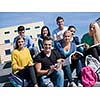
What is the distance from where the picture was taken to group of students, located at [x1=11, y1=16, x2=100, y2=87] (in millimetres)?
4168

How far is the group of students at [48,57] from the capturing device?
13.7 feet

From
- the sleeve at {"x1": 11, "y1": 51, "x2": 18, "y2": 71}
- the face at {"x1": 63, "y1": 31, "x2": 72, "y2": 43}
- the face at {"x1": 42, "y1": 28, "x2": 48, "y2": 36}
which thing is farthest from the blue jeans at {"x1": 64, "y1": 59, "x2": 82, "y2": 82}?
the sleeve at {"x1": 11, "y1": 51, "x2": 18, "y2": 71}

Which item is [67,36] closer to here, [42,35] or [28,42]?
[42,35]

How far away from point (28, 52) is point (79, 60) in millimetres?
454

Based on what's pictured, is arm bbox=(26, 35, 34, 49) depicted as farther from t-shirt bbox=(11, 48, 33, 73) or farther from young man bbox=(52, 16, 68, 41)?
young man bbox=(52, 16, 68, 41)

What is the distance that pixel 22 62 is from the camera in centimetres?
416

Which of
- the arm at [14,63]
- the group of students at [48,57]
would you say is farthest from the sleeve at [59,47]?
the arm at [14,63]

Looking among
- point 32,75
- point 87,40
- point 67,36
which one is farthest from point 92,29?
point 32,75

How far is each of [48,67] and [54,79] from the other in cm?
12

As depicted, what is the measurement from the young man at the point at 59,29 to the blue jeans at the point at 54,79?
300mm
